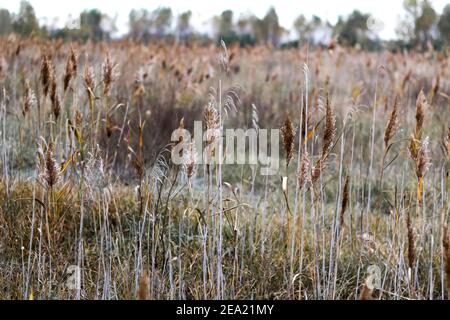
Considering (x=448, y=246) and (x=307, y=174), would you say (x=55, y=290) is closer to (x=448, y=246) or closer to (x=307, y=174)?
(x=307, y=174)

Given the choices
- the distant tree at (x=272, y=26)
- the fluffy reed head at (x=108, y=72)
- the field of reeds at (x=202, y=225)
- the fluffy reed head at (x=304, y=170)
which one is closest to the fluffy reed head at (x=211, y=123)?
the field of reeds at (x=202, y=225)

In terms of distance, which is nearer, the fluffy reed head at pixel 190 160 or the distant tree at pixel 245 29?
the fluffy reed head at pixel 190 160

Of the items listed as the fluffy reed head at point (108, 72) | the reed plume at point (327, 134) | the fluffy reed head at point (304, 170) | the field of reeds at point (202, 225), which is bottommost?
the field of reeds at point (202, 225)

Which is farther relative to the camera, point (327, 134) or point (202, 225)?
point (202, 225)

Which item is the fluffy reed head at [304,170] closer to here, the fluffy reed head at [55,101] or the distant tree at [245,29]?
the fluffy reed head at [55,101]

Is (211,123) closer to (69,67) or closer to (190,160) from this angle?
(190,160)

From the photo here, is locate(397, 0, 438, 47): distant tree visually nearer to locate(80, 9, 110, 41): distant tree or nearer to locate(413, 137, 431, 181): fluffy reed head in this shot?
locate(80, 9, 110, 41): distant tree

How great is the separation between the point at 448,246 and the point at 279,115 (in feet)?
15.5

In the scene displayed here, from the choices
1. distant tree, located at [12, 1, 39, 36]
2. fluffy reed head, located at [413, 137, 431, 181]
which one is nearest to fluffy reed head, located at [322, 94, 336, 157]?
fluffy reed head, located at [413, 137, 431, 181]

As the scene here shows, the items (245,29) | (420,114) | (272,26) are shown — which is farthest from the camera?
(245,29)

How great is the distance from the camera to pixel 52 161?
2.12 meters

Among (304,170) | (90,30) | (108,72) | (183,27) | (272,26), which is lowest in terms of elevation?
(304,170)

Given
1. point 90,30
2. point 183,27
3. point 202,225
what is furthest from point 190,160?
point 183,27

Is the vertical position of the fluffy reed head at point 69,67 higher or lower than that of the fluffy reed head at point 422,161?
higher
